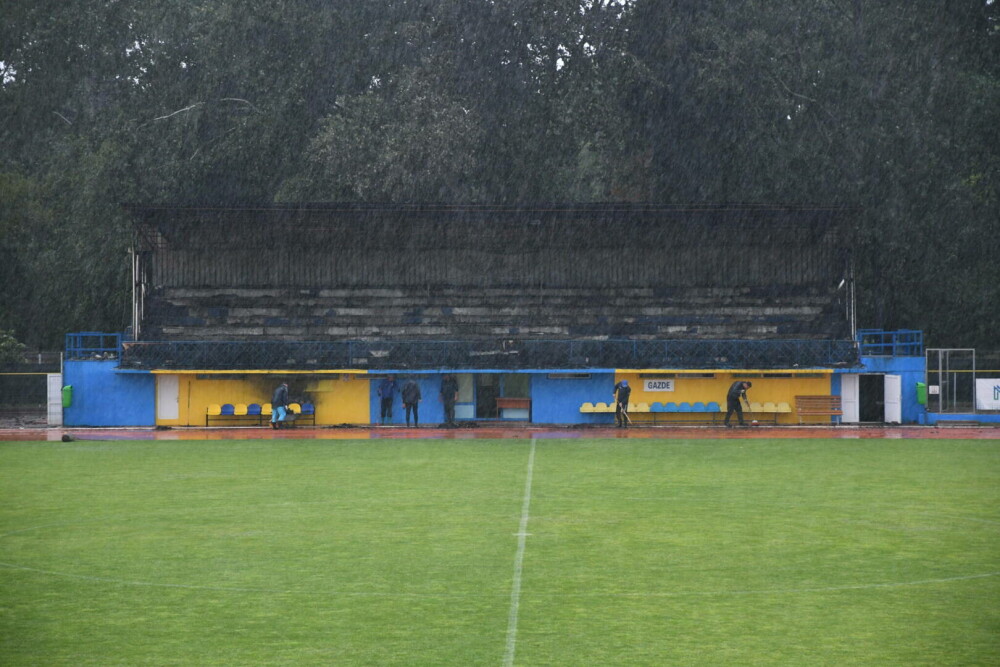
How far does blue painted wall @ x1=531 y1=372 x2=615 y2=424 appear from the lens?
145ft

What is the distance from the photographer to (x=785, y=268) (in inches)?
1913

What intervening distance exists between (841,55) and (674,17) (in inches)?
294

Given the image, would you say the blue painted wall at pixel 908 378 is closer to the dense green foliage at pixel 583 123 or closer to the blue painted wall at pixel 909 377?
the blue painted wall at pixel 909 377

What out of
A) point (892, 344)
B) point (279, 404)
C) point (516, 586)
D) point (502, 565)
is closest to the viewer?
point (516, 586)

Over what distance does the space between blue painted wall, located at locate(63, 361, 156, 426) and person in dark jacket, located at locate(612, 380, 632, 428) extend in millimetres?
15094

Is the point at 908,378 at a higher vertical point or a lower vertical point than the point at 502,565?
higher

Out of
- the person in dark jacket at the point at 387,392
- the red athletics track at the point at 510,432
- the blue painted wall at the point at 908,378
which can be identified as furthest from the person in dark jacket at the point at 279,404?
the blue painted wall at the point at 908,378

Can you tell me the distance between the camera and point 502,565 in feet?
48.5

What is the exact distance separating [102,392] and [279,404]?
6.56 m

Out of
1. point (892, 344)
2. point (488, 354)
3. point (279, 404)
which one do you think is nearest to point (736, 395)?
point (892, 344)

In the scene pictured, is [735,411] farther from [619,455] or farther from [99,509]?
[99,509]

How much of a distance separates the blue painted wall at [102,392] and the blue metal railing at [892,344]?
79.1ft

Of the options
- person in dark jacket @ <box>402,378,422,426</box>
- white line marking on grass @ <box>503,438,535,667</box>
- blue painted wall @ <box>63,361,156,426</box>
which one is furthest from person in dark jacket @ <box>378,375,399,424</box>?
white line marking on grass @ <box>503,438,535,667</box>

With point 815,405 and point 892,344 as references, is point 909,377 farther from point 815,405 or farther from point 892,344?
point 815,405
